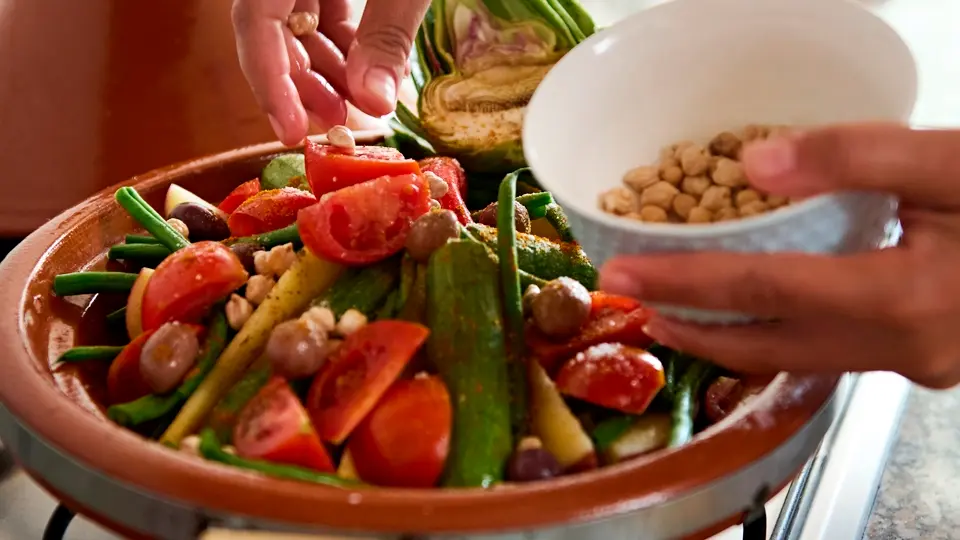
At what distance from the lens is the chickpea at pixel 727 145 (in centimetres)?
67

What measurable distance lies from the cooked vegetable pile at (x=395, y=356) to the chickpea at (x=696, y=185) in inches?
4.4

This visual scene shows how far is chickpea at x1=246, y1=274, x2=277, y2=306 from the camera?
2.46 feet

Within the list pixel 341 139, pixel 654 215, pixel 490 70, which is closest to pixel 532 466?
pixel 654 215

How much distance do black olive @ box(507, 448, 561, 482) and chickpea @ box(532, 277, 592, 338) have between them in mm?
115

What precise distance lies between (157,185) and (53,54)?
276 millimetres

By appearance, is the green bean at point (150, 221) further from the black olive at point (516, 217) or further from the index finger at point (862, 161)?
the index finger at point (862, 161)

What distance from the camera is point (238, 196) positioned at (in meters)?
1.00

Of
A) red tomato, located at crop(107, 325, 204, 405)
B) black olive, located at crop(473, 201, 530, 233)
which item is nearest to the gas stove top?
red tomato, located at crop(107, 325, 204, 405)

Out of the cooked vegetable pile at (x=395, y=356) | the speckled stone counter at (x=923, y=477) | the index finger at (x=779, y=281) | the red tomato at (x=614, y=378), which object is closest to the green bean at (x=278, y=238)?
the cooked vegetable pile at (x=395, y=356)

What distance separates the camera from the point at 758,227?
0.52 metres

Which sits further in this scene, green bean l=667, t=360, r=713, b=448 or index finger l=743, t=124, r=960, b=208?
green bean l=667, t=360, r=713, b=448

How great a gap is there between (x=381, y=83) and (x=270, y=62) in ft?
0.39

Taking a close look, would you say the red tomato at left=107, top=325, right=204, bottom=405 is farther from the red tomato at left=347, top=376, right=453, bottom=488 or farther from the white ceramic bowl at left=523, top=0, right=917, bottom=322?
the white ceramic bowl at left=523, top=0, right=917, bottom=322

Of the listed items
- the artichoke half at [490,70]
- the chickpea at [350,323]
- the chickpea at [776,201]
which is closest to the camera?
the chickpea at [776,201]
